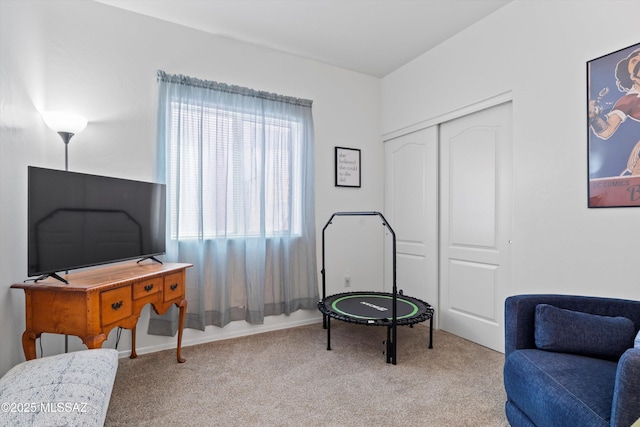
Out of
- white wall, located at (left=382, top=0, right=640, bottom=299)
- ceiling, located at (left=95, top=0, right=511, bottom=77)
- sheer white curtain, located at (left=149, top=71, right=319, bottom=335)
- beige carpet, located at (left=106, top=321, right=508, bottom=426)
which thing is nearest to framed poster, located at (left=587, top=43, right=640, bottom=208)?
white wall, located at (left=382, top=0, right=640, bottom=299)

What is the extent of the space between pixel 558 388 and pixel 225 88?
3.14 meters

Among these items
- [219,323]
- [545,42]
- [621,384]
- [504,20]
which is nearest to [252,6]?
[504,20]

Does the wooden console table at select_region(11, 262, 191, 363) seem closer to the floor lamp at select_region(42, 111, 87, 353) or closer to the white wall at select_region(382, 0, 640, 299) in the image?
the floor lamp at select_region(42, 111, 87, 353)

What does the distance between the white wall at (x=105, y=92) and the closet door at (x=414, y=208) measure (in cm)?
58

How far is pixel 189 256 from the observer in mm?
2949

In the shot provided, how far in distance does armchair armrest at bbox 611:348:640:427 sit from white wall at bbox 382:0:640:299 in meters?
1.20

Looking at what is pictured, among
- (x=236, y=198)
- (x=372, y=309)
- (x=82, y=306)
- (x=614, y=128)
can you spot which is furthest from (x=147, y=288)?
(x=614, y=128)

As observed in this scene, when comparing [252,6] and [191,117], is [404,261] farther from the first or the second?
[252,6]

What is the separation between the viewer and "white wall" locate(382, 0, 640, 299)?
82.5 inches

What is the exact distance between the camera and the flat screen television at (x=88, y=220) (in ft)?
5.95

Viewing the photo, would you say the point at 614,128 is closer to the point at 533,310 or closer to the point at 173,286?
the point at 533,310

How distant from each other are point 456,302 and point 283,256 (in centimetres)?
173

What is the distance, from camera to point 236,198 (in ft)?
10.3

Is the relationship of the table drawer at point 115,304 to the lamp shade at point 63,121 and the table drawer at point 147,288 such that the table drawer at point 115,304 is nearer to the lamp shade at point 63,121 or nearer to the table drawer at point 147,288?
the table drawer at point 147,288
